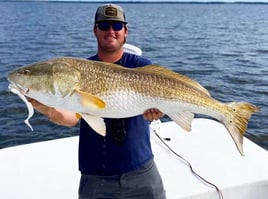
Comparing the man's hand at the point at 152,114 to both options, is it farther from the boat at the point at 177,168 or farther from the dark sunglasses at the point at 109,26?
the boat at the point at 177,168

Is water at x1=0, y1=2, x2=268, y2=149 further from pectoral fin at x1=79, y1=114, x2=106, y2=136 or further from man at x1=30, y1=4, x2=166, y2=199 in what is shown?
pectoral fin at x1=79, y1=114, x2=106, y2=136

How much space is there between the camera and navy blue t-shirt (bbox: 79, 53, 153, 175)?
10.8 feet

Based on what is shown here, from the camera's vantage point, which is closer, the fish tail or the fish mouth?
the fish mouth

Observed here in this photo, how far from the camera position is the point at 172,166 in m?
4.73

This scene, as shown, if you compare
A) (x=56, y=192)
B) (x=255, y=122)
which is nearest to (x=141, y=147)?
(x=56, y=192)

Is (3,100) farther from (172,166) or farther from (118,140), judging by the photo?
(118,140)

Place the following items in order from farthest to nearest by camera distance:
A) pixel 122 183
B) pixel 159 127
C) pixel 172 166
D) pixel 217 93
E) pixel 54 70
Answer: pixel 217 93 → pixel 159 127 → pixel 172 166 → pixel 122 183 → pixel 54 70

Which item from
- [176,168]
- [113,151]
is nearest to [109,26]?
[113,151]

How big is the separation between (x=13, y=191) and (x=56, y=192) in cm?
43

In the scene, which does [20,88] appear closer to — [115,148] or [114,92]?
[114,92]

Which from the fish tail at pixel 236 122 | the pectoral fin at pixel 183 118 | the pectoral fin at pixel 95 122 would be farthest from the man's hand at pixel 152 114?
the fish tail at pixel 236 122

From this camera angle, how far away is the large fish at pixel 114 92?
2.92 m

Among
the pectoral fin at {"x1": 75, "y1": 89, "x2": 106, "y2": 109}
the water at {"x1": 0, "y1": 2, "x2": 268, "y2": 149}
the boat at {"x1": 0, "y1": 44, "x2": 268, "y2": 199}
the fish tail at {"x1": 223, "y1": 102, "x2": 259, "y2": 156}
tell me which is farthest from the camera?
the water at {"x1": 0, "y1": 2, "x2": 268, "y2": 149}

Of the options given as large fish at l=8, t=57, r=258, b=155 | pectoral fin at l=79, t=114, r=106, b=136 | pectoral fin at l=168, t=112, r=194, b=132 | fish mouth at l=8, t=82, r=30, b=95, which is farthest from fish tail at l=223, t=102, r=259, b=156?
fish mouth at l=8, t=82, r=30, b=95
